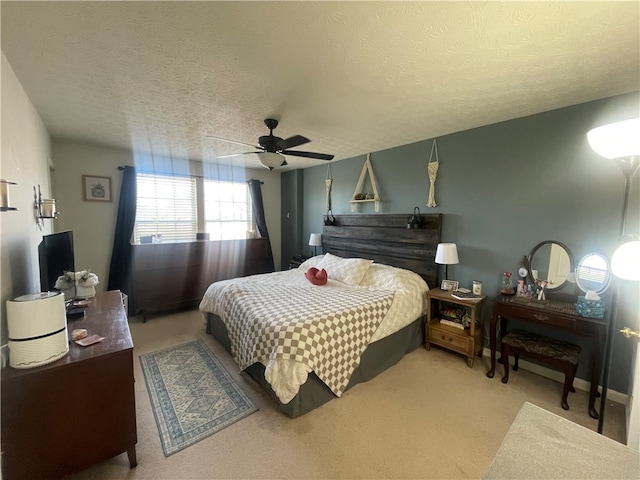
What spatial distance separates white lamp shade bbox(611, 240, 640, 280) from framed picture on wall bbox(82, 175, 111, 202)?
17.3 ft

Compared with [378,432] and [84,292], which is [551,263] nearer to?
[378,432]

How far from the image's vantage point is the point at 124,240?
154 inches

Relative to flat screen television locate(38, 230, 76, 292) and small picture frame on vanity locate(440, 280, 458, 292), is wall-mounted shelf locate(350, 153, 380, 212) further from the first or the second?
flat screen television locate(38, 230, 76, 292)

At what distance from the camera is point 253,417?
203 centimetres

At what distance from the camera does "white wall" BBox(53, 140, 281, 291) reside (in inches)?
140

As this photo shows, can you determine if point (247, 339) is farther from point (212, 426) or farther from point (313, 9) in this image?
point (313, 9)

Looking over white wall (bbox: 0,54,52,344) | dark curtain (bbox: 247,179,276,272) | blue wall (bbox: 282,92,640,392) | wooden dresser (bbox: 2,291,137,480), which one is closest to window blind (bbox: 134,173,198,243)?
dark curtain (bbox: 247,179,276,272)

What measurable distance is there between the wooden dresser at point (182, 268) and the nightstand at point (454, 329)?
3288 mm

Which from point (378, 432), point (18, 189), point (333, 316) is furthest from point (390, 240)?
point (18, 189)

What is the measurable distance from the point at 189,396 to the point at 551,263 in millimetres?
3515

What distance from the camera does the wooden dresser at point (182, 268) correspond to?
12.6 ft

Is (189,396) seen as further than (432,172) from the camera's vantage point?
No

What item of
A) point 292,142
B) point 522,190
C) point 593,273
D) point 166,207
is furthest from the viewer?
point 166,207

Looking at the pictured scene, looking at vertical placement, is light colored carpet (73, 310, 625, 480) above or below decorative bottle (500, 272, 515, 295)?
below
